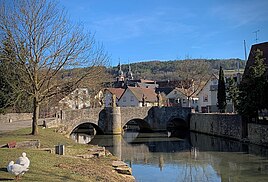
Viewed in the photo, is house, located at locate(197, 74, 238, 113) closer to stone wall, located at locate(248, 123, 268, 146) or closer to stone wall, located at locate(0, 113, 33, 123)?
stone wall, located at locate(248, 123, 268, 146)

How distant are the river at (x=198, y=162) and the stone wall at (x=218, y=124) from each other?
5.66ft

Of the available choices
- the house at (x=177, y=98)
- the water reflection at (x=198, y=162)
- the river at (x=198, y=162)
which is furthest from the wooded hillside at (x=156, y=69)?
the river at (x=198, y=162)

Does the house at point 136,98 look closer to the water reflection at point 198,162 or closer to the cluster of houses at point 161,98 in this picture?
the cluster of houses at point 161,98

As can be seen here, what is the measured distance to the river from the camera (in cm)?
1765

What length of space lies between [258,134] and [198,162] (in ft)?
25.8

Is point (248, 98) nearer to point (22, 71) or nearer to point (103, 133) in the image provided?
point (22, 71)

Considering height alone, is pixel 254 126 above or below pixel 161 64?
below

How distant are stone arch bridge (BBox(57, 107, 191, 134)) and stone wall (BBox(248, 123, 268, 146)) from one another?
18.5 meters

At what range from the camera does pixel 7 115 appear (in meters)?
38.4

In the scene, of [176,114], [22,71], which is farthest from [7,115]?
[176,114]

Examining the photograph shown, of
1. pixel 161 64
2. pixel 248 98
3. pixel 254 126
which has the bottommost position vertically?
pixel 254 126

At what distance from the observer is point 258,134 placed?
27125 mm

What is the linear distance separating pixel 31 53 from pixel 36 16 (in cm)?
239

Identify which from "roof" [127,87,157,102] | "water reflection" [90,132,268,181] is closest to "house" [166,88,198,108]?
"roof" [127,87,157,102]
